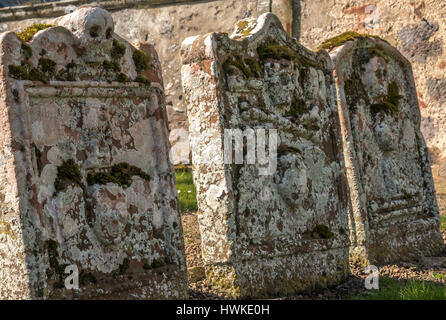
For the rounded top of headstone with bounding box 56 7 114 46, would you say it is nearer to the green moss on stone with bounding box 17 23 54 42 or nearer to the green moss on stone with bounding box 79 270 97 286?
the green moss on stone with bounding box 17 23 54 42

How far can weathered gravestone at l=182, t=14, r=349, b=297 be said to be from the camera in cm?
369

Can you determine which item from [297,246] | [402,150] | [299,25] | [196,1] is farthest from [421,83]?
[297,246]

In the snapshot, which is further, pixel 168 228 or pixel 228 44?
pixel 228 44

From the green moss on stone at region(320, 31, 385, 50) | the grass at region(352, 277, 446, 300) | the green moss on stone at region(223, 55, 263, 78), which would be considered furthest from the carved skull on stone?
the green moss on stone at region(320, 31, 385, 50)

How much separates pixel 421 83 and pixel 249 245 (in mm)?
4681

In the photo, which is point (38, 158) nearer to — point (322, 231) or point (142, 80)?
point (142, 80)

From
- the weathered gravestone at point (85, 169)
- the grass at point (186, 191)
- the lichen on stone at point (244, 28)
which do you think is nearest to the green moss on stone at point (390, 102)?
the lichen on stone at point (244, 28)

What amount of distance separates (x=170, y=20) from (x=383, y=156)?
4983 mm

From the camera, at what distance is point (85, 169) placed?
325 cm

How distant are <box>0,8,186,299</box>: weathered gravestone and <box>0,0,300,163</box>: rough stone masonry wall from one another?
5.42 m

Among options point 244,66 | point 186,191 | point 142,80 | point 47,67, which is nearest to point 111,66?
point 142,80

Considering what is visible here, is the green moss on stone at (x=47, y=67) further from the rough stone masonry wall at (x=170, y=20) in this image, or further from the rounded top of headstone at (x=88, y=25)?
the rough stone masonry wall at (x=170, y=20)
